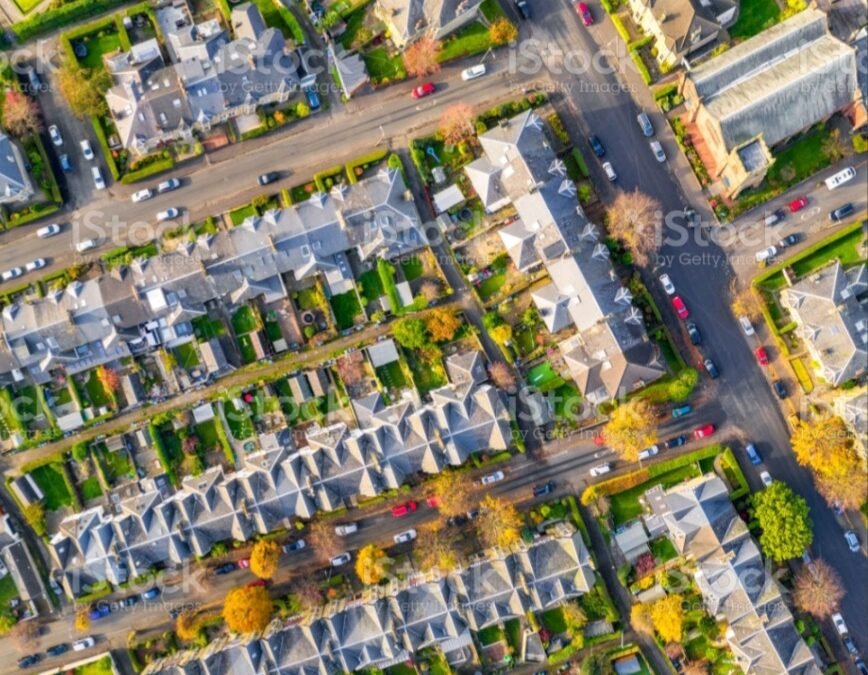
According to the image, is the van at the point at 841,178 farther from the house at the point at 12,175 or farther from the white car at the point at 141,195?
the house at the point at 12,175

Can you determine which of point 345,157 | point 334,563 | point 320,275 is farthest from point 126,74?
point 334,563

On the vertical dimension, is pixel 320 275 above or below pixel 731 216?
above

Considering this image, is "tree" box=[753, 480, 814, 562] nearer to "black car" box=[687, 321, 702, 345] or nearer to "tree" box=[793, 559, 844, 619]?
"tree" box=[793, 559, 844, 619]

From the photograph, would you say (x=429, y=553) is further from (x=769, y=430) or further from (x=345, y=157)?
(x=345, y=157)

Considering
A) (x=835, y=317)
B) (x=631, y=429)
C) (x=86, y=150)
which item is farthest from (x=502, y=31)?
(x=86, y=150)

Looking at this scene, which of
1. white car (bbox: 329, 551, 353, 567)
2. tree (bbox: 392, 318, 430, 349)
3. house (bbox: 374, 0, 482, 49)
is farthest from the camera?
white car (bbox: 329, 551, 353, 567)

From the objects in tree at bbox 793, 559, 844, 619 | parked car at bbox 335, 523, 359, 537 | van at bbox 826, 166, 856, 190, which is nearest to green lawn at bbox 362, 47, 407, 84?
van at bbox 826, 166, 856, 190
